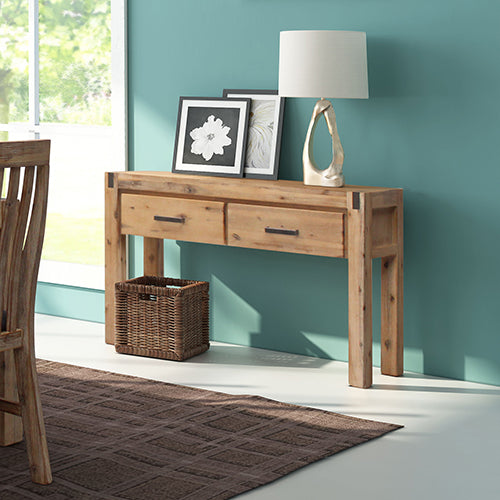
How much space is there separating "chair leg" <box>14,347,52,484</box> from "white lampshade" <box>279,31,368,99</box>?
5.39 feet

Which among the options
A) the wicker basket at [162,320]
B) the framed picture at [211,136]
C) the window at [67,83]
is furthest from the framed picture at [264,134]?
the window at [67,83]

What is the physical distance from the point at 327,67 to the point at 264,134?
1.84 feet

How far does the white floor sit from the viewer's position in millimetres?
2586

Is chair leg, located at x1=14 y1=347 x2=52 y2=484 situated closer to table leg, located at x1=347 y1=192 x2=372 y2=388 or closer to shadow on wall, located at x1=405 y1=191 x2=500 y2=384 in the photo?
table leg, located at x1=347 y1=192 x2=372 y2=388

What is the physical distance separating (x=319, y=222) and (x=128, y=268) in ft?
4.57

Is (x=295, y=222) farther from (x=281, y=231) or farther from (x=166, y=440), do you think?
(x=166, y=440)

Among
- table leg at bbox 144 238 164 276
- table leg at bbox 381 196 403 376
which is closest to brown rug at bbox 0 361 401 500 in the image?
table leg at bbox 381 196 403 376

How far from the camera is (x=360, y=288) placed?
350 cm

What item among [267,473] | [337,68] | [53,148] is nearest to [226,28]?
[337,68]

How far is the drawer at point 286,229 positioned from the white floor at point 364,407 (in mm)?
523

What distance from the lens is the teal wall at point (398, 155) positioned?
11.8 feet

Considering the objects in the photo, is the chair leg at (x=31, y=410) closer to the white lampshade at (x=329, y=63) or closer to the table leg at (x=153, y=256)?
the white lampshade at (x=329, y=63)

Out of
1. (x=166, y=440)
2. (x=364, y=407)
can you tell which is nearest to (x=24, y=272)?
(x=166, y=440)

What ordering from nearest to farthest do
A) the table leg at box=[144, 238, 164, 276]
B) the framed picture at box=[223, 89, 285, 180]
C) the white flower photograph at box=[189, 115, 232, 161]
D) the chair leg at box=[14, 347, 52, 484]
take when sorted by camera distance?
the chair leg at box=[14, 347, 52, 484]
the framed picture at box=[223, 89, 285, 180]
the white flower photograph at box=[189, 115, 232, 161]
the table leg at box=[144, 238, 164, 276]
